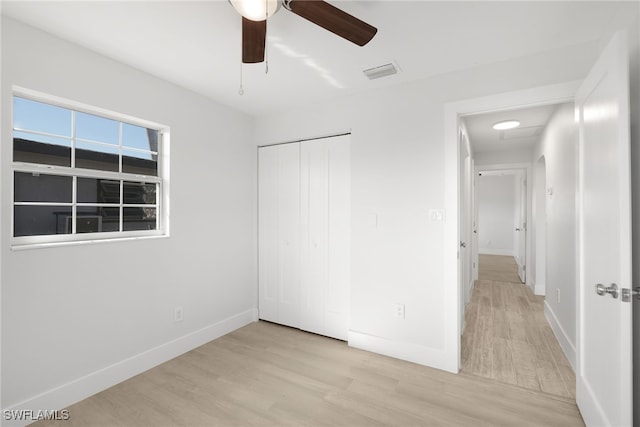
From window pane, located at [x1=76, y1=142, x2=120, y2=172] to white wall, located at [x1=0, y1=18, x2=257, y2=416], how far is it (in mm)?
317

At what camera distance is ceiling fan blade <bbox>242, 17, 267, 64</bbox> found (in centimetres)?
148

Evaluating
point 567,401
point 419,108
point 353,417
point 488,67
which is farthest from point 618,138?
point 353,417

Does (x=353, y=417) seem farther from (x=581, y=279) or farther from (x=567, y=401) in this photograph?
(x=581, y=279)

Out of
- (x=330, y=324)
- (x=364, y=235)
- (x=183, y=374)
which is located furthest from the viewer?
(x=330, y=324)

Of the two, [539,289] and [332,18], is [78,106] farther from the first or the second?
[539,289]

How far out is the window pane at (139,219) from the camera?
2.45m

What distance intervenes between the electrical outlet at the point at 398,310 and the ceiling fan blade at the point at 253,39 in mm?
2251

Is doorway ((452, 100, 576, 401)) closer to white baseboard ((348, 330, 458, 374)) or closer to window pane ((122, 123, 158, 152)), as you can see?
white baseboard ((348, 330, 458, 374))

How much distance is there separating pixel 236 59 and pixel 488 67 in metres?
1.96

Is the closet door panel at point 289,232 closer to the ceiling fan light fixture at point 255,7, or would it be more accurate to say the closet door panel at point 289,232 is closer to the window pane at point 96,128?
the window pane at point 96,128

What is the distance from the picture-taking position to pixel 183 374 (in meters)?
2.39

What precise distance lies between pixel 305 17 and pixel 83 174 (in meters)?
1.93

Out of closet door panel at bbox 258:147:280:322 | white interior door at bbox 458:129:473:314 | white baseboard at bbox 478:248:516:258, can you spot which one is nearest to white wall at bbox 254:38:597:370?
white interior door at bbox 458:129:473:314

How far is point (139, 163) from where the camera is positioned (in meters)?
2.55
